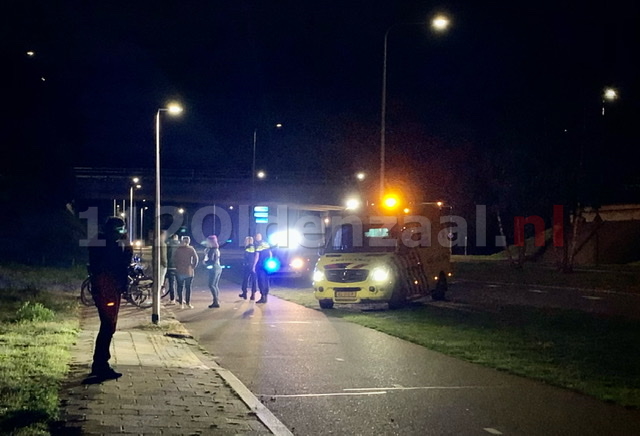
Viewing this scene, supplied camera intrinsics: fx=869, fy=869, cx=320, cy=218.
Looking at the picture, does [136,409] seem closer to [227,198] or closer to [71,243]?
[71,243]

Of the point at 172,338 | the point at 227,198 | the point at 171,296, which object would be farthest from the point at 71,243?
the point at 172,338

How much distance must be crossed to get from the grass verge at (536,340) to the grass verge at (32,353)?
5.86 meters

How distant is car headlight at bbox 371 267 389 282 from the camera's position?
2069 cm

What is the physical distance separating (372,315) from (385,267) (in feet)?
4.33

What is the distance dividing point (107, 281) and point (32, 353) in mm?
2293

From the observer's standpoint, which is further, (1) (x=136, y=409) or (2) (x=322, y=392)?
(2) (x=322, y=392)

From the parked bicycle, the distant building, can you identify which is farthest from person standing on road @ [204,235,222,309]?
the distant building

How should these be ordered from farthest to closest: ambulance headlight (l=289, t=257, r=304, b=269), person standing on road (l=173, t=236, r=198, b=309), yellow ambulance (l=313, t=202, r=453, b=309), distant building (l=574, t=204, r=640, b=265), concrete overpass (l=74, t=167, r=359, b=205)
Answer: concrete overpass (l=74, t=167, r=359, b=205) → distant building (l=574, t=204, r=640, b=265) → ambulance headlight (l=289, t=257, r=304, b=269) → person standing on road (l=173, t=236, r=198, b=309) → yellow ambulance (l=313, t=202, r=453, b=309)

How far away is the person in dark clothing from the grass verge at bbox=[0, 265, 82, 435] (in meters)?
0.53

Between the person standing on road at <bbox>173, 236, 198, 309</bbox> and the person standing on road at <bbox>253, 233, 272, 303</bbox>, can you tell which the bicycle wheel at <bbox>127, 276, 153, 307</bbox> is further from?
the person standing on road at <bbox>253, 233, 272, 303</bbox>

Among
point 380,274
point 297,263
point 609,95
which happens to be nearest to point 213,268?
point 380,274

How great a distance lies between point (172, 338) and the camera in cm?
1508

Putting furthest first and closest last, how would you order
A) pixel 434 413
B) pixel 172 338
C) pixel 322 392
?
1. pixel 172 338
2. pixel 322 392
3. pixel 434 413

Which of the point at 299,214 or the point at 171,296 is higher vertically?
the point at 299,214
